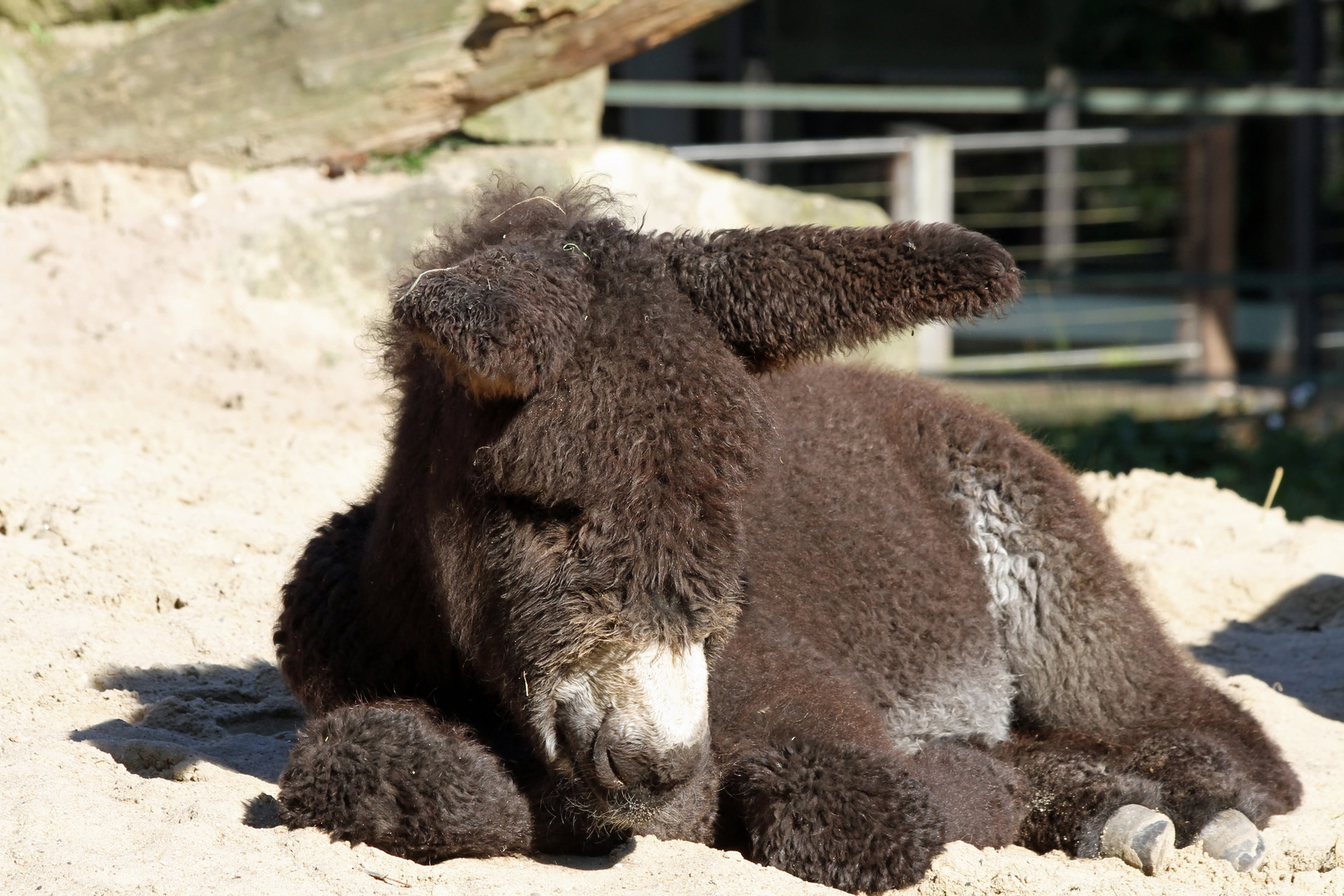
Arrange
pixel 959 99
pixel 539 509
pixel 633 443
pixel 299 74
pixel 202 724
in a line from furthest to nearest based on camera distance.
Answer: pixel 959 99 → pixel 299 74 → pixel 202 724 → pixel 539 509 → pixel 633 443

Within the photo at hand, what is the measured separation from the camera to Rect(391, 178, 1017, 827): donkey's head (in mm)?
2553

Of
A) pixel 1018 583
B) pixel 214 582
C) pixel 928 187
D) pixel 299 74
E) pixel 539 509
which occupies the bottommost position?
pixel 214 582

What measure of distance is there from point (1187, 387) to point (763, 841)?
30.1 feet

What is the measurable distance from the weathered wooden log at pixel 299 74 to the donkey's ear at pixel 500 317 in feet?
15.4

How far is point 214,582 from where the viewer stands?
4.65 metres

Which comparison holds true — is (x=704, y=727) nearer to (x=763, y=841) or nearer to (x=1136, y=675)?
(x=763, y=841)

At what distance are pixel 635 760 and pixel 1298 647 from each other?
3.84 metres

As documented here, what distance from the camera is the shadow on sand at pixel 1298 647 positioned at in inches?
196

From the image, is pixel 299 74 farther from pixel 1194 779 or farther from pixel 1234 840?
pixel 1234 840

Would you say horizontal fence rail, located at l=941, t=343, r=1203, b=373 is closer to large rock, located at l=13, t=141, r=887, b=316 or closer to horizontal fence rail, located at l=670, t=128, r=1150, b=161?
horizontal fence rail, located at l=670, t=128, r=1150, b=161

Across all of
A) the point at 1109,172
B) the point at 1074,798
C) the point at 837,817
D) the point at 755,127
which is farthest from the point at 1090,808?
the point at 1109,172

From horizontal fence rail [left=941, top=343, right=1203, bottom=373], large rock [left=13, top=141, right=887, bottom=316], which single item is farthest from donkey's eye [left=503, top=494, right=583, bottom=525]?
horizontal fence rail [left=941, top=343, right=1203, bottom=373]

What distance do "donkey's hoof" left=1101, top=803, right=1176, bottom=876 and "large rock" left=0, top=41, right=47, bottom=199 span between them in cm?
619

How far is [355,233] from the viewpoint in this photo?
6793mm
